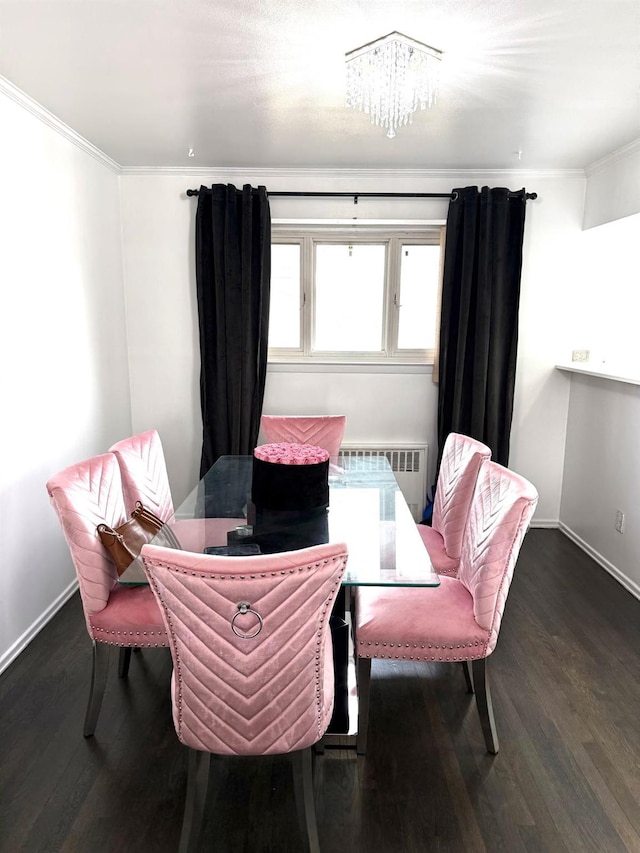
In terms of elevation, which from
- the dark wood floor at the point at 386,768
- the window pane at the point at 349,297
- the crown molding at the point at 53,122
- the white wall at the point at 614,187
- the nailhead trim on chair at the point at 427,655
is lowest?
the dark wood floor at the point at 386,768

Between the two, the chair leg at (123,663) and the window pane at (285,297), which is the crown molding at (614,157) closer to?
the window pane at (285,297)

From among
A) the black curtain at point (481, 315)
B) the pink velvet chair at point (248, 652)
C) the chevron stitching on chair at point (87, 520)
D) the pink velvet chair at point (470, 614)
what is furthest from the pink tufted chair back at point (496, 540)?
the black curtain at point (481, 315)

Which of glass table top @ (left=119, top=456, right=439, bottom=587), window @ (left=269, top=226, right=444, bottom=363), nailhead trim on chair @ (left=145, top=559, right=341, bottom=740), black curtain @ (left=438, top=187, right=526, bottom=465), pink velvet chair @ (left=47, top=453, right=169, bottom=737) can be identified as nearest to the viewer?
nailhead trim on chair @ (left=145, top=559, right=341, bottom=740)

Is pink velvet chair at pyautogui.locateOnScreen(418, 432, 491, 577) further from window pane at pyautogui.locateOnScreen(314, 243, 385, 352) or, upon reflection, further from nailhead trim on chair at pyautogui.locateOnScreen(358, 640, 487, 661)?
window pane at pyautogui.locateOnScreen(314, 243, 385, 352)

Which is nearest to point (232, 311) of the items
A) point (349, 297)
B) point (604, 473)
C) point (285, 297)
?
point (285, 297)

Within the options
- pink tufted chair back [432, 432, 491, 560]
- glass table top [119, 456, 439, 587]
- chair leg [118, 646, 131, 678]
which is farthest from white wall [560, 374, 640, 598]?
chair leg [118, 646, 131, 678]

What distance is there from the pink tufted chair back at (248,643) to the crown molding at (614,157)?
3.07 metres

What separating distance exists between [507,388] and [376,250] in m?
1.29

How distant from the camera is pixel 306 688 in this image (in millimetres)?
1375

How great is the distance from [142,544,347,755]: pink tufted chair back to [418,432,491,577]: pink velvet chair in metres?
1.05

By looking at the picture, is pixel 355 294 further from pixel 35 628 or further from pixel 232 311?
pixel 35 628

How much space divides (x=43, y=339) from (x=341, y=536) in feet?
5.91

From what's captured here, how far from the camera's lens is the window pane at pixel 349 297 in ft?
12.4

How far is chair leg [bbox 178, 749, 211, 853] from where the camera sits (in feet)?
4.81
